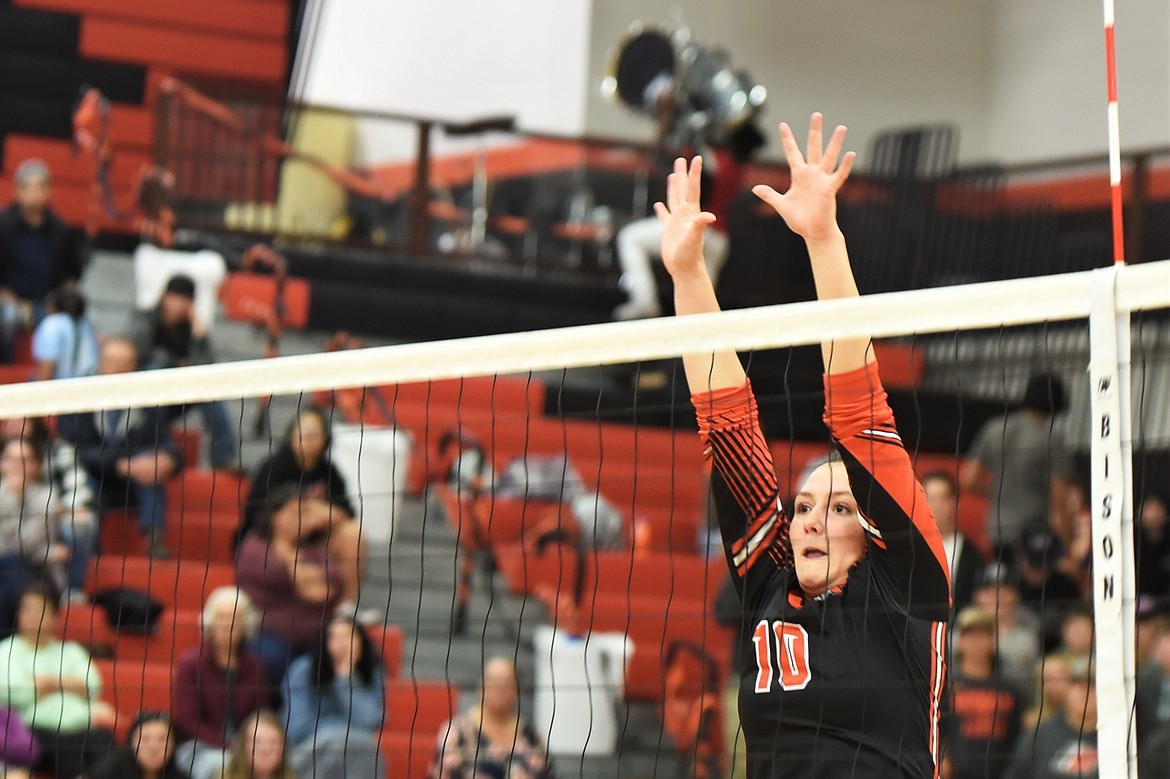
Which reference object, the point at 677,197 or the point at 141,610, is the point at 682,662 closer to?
the point at 141,610

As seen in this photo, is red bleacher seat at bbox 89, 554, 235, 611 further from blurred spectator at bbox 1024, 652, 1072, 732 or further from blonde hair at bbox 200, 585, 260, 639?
blurred spectator at bbox 1024, 652, 1072, 732

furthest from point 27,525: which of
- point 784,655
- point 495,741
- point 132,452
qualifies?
point 784,655

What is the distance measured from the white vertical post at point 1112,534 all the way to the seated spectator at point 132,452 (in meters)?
5.42

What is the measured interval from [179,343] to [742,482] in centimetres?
580

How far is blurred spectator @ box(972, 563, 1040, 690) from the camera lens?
7.53 m

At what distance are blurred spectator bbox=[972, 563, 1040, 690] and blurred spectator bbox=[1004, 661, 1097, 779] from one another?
1.23ft

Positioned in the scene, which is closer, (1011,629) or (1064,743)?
(1064,743)

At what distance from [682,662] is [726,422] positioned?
14.0 feet

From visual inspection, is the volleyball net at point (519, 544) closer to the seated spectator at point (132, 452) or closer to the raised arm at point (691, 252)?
the seated spectator at point (132, 452)

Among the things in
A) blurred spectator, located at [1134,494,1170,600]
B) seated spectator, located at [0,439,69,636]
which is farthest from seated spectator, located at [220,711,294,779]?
blurred spectator, located at [1134,494,1170,600]

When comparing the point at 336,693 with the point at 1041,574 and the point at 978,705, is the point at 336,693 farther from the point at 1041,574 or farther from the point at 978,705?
the point at 1041,574

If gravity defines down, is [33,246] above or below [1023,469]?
Result: above

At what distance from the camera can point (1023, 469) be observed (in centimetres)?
955

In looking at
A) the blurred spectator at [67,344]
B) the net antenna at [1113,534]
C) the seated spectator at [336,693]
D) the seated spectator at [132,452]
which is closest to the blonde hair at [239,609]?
the seated spectator at [336,693]
